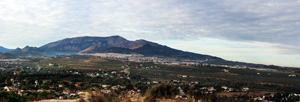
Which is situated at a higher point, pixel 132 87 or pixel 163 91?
pixel 163 91

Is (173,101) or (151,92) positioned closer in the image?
(173,101)

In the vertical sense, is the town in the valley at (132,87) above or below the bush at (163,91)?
below

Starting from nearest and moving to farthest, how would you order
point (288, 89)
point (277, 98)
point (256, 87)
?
1. point (277, 98)
2. point (288, 89)
3. point (256, 87)

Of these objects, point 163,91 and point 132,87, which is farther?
point 132,87

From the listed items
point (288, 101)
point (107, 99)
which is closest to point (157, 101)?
point (107, 99)

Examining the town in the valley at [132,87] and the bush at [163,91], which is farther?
the town in the valley at [132,87]

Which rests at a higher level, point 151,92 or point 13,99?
point 151,92

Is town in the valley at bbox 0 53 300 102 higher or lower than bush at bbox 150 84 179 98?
lower

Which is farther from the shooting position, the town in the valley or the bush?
the town in the valley

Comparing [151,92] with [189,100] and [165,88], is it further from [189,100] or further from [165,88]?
[189,100]

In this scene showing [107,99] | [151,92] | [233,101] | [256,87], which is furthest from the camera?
[256,87]
